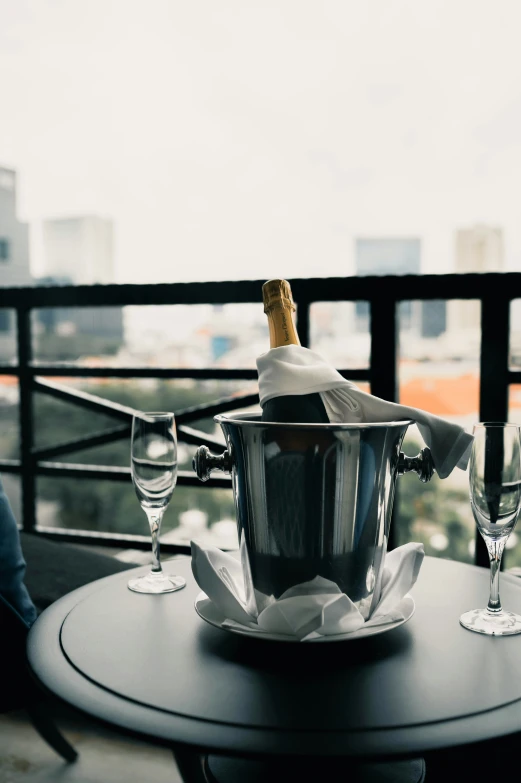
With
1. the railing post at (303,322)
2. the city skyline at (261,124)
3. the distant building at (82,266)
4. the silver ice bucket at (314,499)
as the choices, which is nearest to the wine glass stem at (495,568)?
the silver ice bucket at (314,499)

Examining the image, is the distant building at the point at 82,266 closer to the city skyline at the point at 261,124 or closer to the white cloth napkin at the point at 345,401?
the city skyline at the point at 261,124

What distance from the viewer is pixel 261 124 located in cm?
1358

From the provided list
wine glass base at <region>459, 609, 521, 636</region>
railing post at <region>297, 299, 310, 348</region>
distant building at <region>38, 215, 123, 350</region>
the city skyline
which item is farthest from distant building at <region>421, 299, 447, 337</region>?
the city skyline

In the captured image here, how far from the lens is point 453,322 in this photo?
7.68 feet

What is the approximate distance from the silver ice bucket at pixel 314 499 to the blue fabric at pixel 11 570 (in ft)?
1.78

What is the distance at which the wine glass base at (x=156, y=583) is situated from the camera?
31.9 inches

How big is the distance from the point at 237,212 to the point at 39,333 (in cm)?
955

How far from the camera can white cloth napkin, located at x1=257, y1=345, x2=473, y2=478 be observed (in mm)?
673

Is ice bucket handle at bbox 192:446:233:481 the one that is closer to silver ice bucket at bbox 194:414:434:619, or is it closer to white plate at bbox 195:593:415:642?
silver ice bucket at bbox 194:414:434:619

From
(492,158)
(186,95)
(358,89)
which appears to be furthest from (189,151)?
(492,158)

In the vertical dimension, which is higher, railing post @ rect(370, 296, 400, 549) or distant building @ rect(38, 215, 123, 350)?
distant building @ rect(38, 215, 123, 350)

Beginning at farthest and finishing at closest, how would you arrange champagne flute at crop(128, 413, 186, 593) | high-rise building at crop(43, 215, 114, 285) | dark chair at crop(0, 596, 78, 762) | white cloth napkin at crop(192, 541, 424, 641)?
high-rise building at crop(43, 215, 114, 285) → dark chair at crop(0, 596, 78, 762) → champagne flute at crop(128, 413, 186, 593) → white cloth napkin at crop(192, 541, 424, 641)

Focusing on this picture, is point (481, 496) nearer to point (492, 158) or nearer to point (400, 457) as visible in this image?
point (400, 457)

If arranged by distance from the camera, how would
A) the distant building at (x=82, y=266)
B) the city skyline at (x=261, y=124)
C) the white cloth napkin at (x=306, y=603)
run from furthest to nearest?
the city skyline at (x=261, y=124) < the distant building at (x=82, y=266) < the white cloth napkin at (x=306, y=603)
